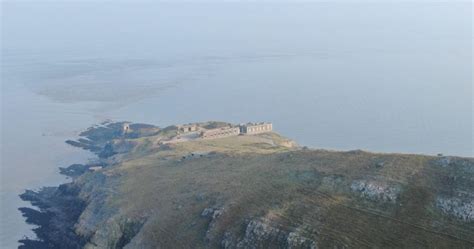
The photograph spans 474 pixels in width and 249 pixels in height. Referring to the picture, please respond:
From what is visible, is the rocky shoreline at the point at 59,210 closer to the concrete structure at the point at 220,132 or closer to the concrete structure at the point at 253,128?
the concrete structure at the point at 220,132

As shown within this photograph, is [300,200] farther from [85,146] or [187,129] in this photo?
[85,146]

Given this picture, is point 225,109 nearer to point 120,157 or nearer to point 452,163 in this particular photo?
point 120,157

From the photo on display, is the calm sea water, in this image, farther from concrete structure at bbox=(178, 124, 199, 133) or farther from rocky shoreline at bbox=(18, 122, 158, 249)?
concrete structure at bbox=(178, 124, 199, 133)

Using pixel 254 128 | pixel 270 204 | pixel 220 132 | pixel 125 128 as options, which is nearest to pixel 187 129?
pixel 220 132

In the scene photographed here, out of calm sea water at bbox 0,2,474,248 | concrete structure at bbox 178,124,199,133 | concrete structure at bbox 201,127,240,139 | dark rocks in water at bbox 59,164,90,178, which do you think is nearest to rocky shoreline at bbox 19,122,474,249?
calm sea water at bbox 0,2,474,248

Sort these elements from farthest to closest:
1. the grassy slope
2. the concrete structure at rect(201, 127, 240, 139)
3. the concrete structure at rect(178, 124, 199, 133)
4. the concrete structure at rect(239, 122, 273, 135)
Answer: the concrete structure at rect(239, 122, 273, 135) → the concrete structure at rect(178, 124, 199, 133) → the concrete structure at rect(201, 127, 240, 139) → the grassy slope

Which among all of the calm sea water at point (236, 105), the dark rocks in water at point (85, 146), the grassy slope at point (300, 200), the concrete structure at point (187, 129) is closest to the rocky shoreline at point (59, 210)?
the dark rocks in water at point (85, 146)
